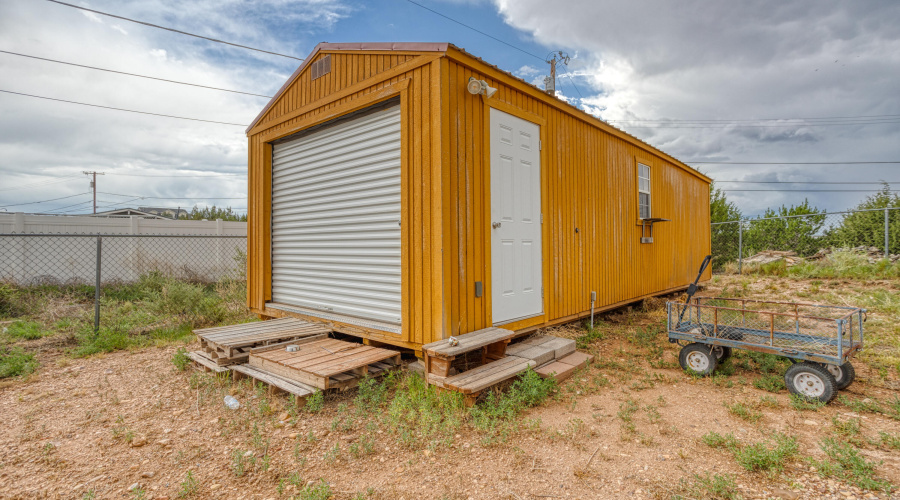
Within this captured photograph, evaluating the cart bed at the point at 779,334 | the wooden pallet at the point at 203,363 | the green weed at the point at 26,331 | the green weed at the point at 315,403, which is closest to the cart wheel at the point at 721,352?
the cart bed at the point at 779,334

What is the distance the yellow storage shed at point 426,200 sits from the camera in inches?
151

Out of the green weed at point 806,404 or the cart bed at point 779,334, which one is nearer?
the green weed at point 806,404

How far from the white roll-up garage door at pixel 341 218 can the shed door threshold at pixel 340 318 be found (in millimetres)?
63

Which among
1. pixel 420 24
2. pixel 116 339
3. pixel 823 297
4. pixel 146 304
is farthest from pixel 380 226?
pixel 823 297

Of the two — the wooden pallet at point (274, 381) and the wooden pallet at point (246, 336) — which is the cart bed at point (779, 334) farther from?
the wooden pallet at point (246, 336)

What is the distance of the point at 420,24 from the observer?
9734mm

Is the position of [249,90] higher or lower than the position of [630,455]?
higher

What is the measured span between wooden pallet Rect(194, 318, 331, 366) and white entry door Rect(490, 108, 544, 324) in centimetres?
212

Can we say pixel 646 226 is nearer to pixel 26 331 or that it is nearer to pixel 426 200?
pixel 426 200

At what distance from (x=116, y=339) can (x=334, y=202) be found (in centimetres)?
355

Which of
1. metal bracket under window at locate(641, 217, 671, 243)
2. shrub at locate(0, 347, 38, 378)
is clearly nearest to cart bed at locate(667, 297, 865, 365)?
metal bracket under window at locate(641, 217, 671, 243)

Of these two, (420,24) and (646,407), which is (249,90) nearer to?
(420,24)

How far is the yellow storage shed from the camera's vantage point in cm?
384

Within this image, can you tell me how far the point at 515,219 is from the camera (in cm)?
456
